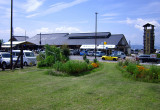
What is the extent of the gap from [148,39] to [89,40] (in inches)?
748

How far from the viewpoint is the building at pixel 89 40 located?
171 ft

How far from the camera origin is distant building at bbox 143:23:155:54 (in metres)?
49.5

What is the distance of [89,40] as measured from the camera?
5884 cm

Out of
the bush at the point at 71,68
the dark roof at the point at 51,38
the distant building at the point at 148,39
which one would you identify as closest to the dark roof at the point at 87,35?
the dark roof at the point at 51,38

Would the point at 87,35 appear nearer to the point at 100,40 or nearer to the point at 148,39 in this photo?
the point at 100,40

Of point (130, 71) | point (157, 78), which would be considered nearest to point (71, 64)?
point (130, 71)

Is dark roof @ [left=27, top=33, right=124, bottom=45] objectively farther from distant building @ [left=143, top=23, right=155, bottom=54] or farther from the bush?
the bush

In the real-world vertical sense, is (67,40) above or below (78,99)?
above

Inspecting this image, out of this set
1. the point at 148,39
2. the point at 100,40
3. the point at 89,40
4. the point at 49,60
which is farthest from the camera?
the point at 89,40

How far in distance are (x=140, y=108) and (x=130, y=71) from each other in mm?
6850

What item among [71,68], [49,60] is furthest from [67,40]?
[71,68]

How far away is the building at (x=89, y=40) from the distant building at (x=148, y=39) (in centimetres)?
638

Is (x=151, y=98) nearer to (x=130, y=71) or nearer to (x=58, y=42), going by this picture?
(x=130, y=71)

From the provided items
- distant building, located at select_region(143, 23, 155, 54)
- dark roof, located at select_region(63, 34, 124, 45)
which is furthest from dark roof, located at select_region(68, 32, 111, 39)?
distant building, located at select_region(143, 23, 155, 54)
